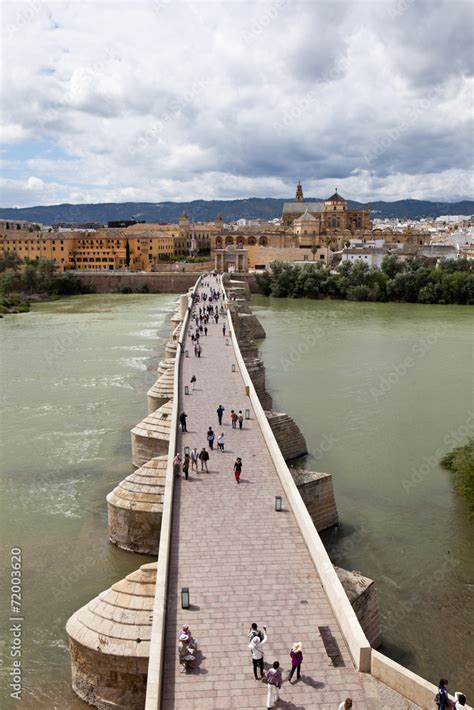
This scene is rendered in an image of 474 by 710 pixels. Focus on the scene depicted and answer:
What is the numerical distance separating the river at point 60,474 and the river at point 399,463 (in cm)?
442

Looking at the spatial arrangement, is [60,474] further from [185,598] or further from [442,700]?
[442,700]

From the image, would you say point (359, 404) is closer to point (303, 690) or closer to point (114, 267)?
point (303, 690)

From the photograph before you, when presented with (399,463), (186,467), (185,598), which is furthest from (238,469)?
(399,463)

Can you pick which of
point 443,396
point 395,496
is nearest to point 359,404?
point 443,396

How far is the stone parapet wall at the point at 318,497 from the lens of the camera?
40.1 ft

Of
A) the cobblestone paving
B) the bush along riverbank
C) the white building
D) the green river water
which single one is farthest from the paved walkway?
the white building

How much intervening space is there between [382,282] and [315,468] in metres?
47.9

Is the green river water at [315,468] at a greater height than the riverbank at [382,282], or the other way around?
the riverbank at [382,282]

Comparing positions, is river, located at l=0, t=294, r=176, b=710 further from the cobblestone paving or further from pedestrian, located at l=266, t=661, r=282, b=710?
pedestrian, located at l=266, t=661, r=282, b=710

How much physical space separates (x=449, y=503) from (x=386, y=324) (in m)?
31.1

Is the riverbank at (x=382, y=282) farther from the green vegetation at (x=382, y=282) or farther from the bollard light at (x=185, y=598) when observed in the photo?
the bollard light at (x=185, y=598)

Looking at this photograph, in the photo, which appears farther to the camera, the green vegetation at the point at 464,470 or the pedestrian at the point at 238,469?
the green vegetation at the point at 464,470

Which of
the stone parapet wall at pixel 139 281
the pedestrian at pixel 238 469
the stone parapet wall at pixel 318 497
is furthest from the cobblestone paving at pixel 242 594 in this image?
the stone parapet wall at pixel 139 281
